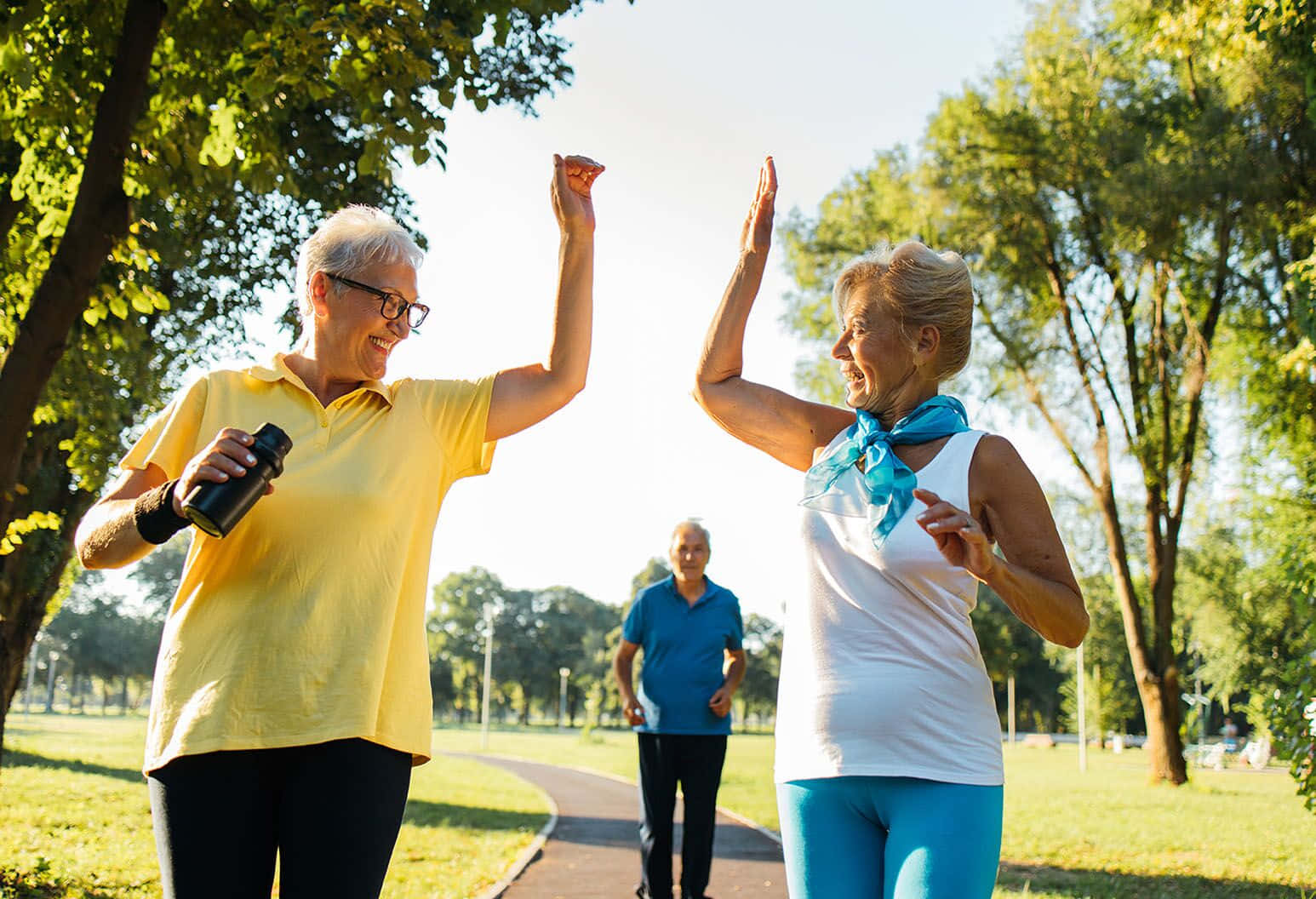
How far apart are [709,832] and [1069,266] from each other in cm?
1690

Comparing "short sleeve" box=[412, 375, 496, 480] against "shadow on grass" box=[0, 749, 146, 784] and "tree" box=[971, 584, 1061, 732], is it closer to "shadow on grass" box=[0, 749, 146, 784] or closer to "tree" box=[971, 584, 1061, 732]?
"shadow on grass" box=[0, 749, 146, 784]

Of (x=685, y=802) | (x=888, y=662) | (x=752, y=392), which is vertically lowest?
(x=685, y=802)

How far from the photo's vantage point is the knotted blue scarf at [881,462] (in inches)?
107

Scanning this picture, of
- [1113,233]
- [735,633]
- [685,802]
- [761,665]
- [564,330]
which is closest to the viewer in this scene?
[564,330]

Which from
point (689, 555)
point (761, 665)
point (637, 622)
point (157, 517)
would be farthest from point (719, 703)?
point (761, 665)

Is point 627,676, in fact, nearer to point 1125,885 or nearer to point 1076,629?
point 1125,885

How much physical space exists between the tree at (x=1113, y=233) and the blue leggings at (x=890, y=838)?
689 inches

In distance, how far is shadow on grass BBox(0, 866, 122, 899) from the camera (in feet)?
22.5

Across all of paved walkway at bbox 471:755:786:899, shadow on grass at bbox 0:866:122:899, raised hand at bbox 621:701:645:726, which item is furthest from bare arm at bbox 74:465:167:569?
paved walkway at bbox 471:755:786:899

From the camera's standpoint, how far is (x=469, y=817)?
13.4 metres

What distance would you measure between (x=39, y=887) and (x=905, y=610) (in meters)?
6.57

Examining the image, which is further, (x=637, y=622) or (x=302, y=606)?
(x=637, y=622)

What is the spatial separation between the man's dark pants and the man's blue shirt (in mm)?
95

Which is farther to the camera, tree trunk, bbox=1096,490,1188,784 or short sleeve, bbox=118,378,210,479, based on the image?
tree trunk, bbox=1096,490,1188,784
